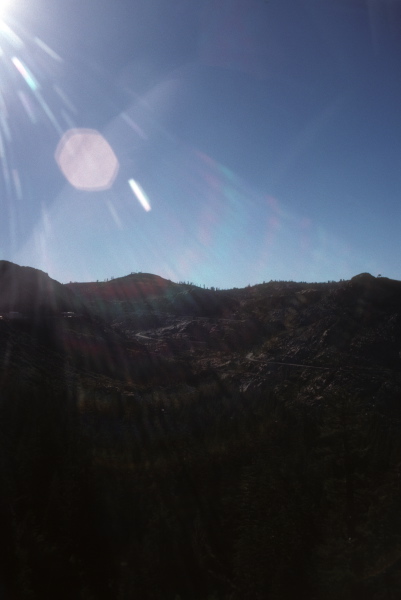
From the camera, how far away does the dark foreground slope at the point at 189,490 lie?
6195mm

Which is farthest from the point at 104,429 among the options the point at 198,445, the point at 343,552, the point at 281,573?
the point at 343,552

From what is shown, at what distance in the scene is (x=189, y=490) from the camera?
7754 mm

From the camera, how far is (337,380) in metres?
13.1

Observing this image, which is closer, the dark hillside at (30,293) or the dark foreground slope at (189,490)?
the dark foreground slope at (189,490)

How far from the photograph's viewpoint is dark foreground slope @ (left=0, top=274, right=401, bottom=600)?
244 inches

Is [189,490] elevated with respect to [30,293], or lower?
lower

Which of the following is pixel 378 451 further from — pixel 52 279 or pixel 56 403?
pixel 52 279

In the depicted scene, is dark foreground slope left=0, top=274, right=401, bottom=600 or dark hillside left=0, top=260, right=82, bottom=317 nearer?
dark foreground slope left=0, top=274, right=401, bottom=600

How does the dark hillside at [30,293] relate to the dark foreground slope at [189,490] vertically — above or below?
above

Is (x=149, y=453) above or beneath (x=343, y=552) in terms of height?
above

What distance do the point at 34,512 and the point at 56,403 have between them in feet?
7.98

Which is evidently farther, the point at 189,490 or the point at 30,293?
the point at 30,293

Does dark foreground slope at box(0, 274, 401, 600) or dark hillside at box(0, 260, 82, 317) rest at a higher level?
dark hillside at box(0, 260, 82, 317)

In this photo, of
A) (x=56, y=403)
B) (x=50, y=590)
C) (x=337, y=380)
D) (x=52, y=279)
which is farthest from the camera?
(x=52, y=279)
